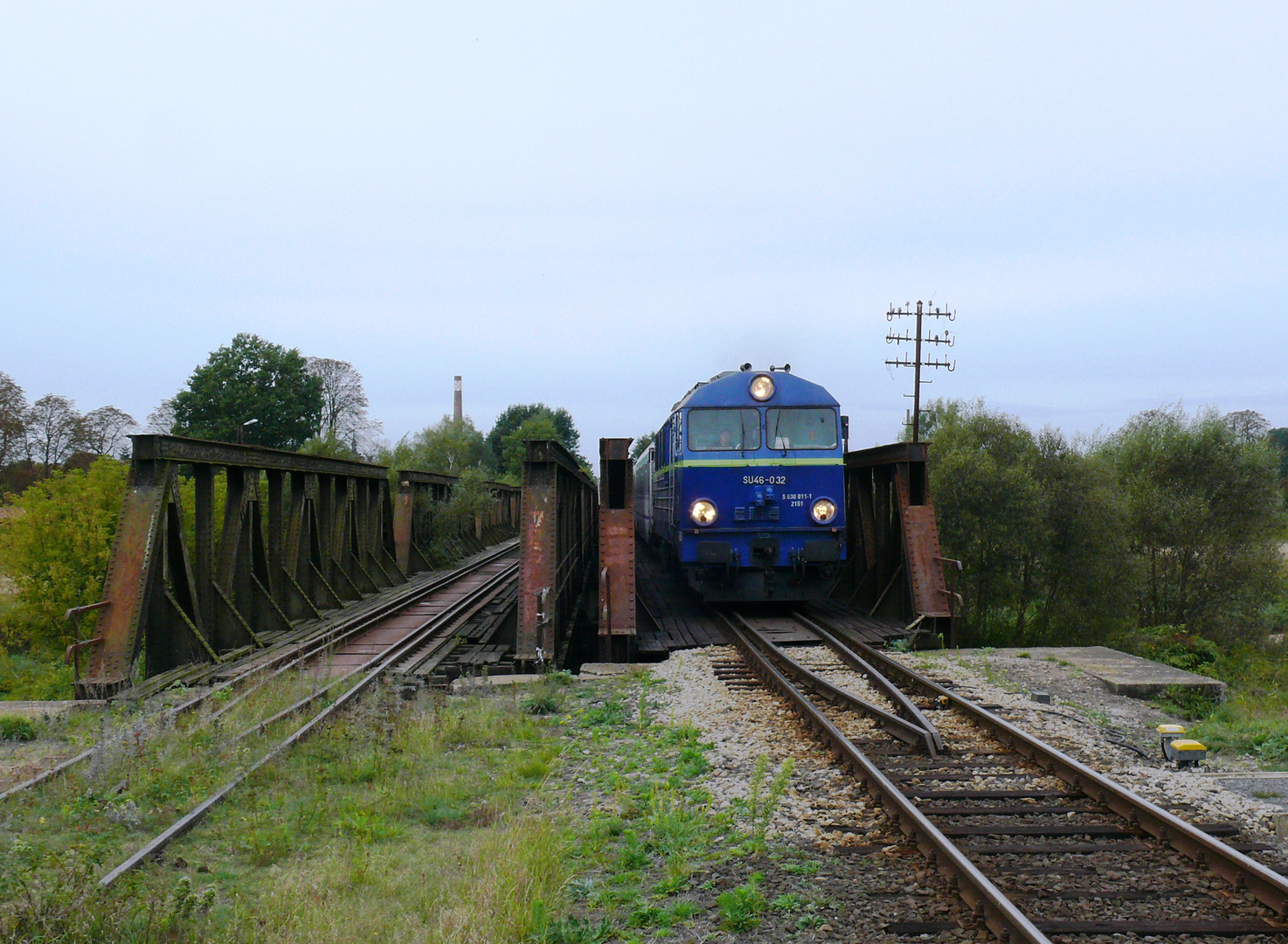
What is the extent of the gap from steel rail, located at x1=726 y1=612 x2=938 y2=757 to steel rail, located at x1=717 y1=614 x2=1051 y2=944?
411mm

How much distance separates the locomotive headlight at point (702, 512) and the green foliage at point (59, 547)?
12.0m

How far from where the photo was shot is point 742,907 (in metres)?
4.43

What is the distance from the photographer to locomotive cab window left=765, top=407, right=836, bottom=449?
47.0ft

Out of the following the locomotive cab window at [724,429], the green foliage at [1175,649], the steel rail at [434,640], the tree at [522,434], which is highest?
the tree at [522,434]

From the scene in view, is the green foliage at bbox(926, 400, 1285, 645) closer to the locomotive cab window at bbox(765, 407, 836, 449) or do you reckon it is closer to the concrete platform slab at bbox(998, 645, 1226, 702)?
the locomotive cab window at bbox(765, 407, 836, 449)

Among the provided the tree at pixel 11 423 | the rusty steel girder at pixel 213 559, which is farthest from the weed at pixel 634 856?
the tree at pixel 11 423

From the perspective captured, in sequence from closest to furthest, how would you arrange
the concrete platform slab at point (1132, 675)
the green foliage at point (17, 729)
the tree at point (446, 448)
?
the green foliage at point (17, 729) < the concrete platform slab at point (1132, 675) < the tree at point (446, 448)

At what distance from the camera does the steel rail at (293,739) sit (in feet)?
16.1

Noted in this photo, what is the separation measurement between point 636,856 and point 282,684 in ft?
17.5

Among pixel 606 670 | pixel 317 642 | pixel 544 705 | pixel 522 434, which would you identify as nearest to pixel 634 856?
pixel 544 705

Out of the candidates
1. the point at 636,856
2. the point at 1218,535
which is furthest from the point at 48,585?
the point at 1218,535

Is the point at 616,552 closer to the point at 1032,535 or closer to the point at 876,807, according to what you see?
the point at 876,807

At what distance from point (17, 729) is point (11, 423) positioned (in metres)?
39.3

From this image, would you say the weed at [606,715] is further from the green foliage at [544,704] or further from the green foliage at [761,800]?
the green foliage at [761,800]
